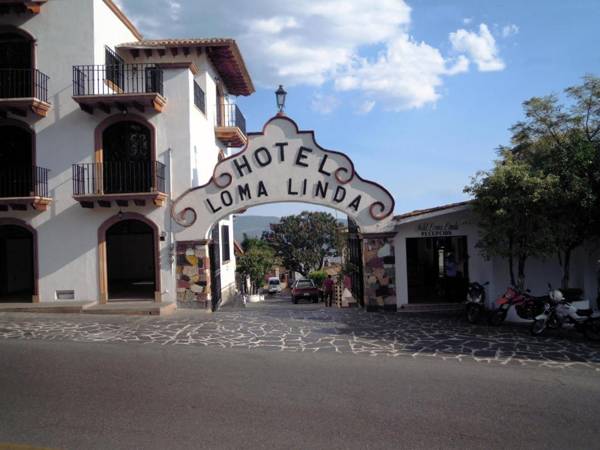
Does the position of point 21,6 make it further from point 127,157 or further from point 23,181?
point 127,157

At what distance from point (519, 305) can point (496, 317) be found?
648 mm

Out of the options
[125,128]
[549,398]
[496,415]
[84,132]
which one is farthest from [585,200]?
[84,132]

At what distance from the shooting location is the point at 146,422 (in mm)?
5715

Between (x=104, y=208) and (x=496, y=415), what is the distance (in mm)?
13141

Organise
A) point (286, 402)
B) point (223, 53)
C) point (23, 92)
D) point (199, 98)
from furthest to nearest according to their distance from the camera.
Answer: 1. point (223, 53)
2. point (199, 98)
3. point (23, 92)
4. point (286, 402)

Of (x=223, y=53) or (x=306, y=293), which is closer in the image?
(x=223, y=53)

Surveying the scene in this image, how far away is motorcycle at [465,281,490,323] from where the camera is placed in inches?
509

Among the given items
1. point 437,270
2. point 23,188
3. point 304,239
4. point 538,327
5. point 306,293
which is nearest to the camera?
point 538,327

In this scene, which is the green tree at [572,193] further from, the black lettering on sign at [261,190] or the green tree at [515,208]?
the black lettering on sign at [261,190]

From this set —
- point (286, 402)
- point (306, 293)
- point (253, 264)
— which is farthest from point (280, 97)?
point (253, 264)

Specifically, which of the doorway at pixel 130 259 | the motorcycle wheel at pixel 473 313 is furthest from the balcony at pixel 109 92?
the motorcycle wheel at pixel 473 313

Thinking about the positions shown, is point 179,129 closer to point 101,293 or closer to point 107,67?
point 107,67

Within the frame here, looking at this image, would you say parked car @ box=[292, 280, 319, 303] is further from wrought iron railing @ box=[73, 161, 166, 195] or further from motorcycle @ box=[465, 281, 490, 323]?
motorcycle @ box=[465, 281, 490, 323]

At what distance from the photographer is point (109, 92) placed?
53.5 ft
